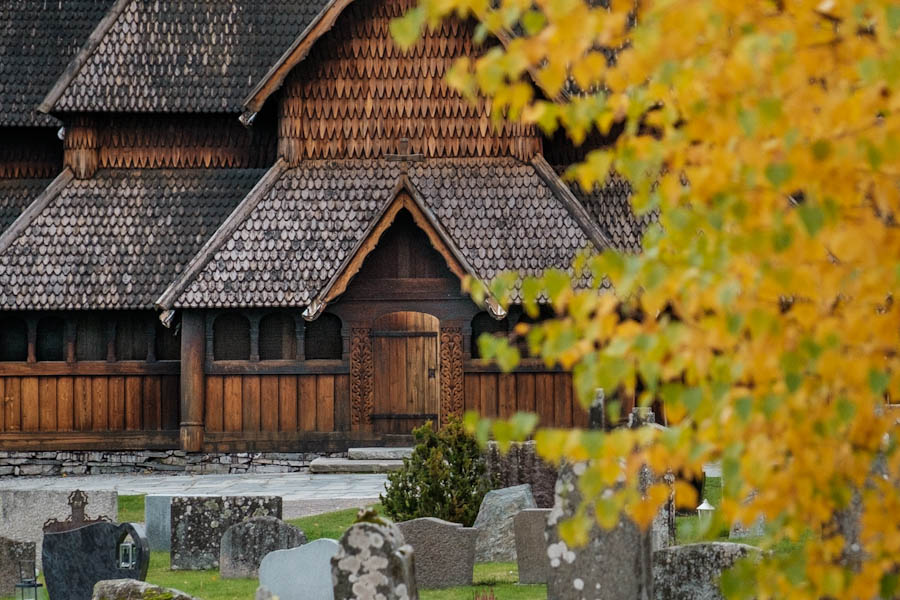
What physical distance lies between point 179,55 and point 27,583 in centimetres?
1370

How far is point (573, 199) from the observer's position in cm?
2194

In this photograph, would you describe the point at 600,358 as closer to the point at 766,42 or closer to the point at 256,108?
the point at 766,42

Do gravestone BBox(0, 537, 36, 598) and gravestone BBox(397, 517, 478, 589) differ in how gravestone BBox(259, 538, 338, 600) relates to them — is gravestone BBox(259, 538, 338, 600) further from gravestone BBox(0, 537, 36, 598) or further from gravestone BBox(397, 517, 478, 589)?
gravestone BBox(0, 537, 36, 598)

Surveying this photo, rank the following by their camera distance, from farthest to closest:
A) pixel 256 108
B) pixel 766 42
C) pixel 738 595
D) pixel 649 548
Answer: pixel 256 108
pixel 649 548
pixel 738 595
pixel 766 42

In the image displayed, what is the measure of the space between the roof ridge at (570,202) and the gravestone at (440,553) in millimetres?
9244

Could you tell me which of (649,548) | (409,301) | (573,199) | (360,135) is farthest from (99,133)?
(649,548)

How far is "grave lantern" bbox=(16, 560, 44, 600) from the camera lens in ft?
39.1

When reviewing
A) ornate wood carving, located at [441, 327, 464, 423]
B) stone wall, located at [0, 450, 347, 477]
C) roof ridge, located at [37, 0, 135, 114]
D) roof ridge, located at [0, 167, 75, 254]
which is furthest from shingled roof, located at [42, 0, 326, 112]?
stone wall, located at [0, 450, 347, 477]

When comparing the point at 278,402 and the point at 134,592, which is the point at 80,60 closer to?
the point at 278,402

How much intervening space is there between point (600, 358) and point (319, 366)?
18.3m

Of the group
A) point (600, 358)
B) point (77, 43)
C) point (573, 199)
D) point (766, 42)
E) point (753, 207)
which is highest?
point (77, 43)

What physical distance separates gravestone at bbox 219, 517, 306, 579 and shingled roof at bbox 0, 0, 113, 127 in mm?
12921

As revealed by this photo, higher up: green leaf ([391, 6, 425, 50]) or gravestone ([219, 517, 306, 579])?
green leaf ([391, 6, 425, 50])

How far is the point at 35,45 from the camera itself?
25.5m
